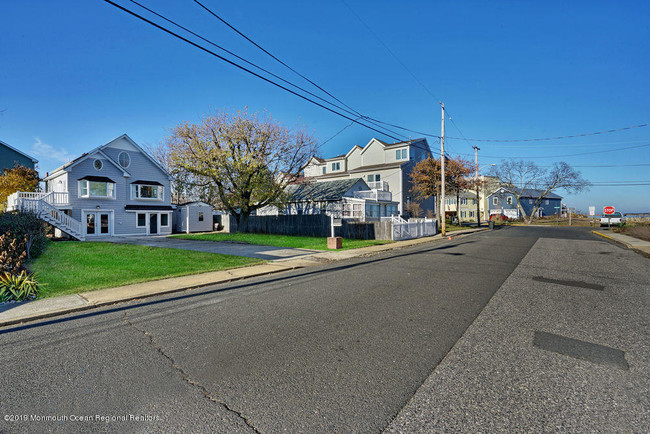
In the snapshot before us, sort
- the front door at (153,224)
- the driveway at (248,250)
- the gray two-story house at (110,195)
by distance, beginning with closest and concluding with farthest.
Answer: the driveway at (248,250)
the gray two-story house at (110,195)
the front door at (153,224)

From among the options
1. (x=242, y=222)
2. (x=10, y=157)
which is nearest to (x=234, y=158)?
(x=242, y=222)

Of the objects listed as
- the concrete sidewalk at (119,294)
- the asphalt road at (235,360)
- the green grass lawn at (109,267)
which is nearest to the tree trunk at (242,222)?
the green grass lawn at (109,267)

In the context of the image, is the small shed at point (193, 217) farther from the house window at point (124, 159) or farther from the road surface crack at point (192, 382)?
the road surface crack at point (192, 382)

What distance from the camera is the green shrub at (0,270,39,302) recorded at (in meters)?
6.61

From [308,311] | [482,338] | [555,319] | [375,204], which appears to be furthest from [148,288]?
[375,204]

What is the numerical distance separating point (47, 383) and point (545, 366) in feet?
18.2

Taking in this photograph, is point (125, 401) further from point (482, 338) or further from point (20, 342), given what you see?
point (482, 338)

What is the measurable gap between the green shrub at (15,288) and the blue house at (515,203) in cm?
7395

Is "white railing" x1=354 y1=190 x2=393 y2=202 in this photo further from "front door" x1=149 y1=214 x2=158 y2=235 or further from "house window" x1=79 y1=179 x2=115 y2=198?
"house window" x1=79 y1=179 x2=115 y2=198

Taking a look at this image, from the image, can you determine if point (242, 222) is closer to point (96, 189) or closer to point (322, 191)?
point (322, 191)

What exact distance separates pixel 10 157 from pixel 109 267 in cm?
3707

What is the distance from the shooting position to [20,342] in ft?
14.8

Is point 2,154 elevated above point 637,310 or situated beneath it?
elevated above

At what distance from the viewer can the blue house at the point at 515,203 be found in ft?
221
